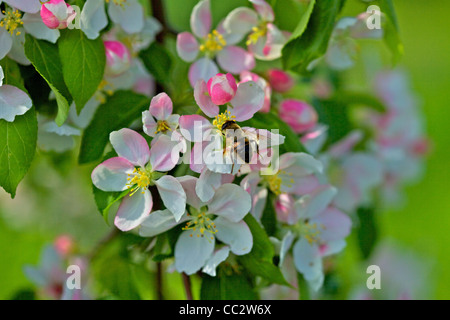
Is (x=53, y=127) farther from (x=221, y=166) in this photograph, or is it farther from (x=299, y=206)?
(x=299, y=206)

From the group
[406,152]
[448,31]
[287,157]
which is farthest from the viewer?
[448,31]

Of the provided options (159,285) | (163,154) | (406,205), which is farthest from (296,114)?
(406,205)

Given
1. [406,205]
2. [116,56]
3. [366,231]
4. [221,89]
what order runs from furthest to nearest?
Result: [406,205] < [366,231] < [116,56] < [221,89]

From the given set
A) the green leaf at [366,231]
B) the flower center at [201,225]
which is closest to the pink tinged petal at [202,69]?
the flower center at [201,225]

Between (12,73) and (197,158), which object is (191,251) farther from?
(12,73)

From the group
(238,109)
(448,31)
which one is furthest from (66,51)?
(448,31)
